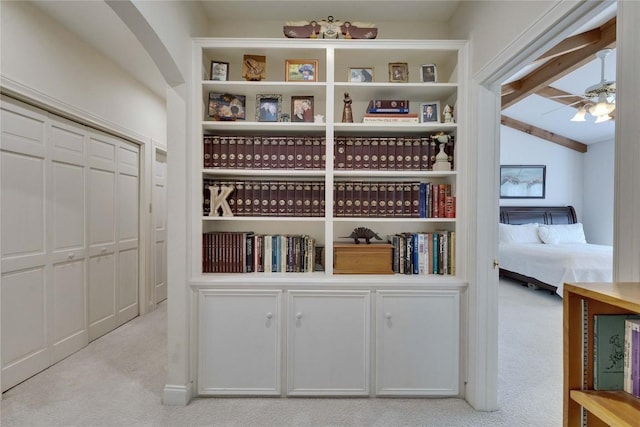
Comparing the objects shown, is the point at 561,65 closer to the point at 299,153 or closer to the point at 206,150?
the point at 299,153

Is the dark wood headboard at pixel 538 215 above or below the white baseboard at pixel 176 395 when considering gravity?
above

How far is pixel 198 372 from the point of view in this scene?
79.9 inches

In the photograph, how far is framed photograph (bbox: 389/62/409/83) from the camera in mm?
2125

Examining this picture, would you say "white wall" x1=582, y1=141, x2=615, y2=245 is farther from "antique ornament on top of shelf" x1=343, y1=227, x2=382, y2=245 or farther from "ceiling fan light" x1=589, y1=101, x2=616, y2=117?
"antique ornament on top of shelf" x1=343, y1=227, x2=382, y2=245

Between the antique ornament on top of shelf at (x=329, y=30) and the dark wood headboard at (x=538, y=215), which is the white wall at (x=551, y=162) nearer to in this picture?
the dark wood headboard at (x=538, y=215)

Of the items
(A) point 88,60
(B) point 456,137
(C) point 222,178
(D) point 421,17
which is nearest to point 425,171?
(B) point 456,137

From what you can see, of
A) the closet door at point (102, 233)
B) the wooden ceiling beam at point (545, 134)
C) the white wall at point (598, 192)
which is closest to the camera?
the closet door at point (102, 233)

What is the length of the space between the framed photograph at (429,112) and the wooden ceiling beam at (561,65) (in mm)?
2539

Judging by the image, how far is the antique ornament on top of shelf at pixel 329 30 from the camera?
2072 millimetres

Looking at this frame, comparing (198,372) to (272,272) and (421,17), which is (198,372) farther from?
(421,17)

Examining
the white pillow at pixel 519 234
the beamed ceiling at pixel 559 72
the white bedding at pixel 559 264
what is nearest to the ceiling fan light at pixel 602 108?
the beamed ceiling at pixel 559 72

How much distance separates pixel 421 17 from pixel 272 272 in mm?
2132

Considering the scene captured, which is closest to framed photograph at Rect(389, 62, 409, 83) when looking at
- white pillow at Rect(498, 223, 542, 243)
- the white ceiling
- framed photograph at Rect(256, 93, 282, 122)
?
the white ceiling

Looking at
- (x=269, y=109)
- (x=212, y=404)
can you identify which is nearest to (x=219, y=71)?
(x=269, y=109)
